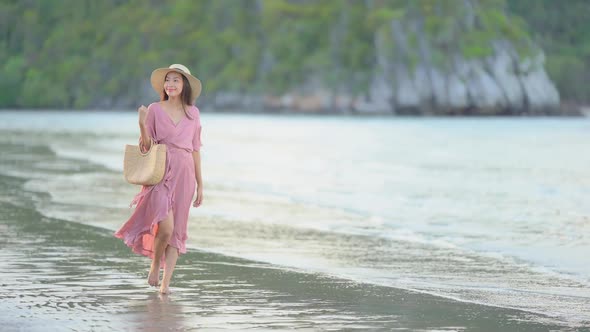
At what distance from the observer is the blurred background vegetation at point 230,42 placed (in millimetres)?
141375

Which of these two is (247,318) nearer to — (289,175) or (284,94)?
(289,175)

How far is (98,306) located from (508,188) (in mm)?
14474

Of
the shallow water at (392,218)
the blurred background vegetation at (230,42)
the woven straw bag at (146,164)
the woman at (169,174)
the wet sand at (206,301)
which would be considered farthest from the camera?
the blurred background vegetation at (230,42)

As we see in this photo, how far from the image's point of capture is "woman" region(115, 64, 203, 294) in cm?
874

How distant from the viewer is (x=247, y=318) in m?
7.97

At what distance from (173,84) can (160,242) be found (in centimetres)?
109

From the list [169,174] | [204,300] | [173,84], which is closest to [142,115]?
[173,84]

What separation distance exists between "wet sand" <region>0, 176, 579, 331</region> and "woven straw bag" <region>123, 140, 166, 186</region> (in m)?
0.80

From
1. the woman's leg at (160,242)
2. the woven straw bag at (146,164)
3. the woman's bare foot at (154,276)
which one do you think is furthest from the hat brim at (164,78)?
the woman's bare foot at (154,276)

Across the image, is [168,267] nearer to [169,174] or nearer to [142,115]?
[169,174]

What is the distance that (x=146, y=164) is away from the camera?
8719mm

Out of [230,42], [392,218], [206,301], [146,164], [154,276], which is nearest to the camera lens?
[206,301]

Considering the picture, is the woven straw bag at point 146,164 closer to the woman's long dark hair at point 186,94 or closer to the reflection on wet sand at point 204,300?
the woman's long dark hair at point 186,94

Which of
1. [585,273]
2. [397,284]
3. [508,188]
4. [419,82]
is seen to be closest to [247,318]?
[397,284]
